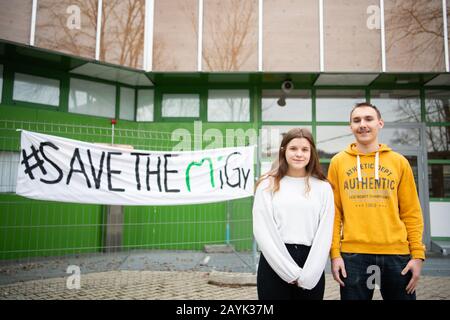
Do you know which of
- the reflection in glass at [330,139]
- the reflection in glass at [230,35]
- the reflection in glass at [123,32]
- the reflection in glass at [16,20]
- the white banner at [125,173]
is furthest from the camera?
the reflection in glass at [330,139]

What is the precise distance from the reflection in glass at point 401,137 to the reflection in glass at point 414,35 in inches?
67.3

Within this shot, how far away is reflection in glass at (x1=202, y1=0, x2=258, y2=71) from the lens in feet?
25.2

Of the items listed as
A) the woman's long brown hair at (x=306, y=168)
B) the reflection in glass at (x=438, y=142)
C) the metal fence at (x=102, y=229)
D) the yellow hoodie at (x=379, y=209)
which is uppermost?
the reflection in glass at (x=438, y=142)

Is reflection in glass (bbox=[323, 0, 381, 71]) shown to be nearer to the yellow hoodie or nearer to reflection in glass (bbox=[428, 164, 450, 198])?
reflection in glass (bbox=[428, 164, 450, 198])

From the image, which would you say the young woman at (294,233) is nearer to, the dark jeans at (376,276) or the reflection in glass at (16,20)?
the dark jeans at (376,276)

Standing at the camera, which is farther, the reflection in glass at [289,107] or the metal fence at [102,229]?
the reflection in glass at [289,107]

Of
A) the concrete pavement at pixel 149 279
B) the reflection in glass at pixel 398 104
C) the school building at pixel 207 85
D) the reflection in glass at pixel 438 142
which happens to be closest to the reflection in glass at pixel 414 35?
the school building at pixel 207 85

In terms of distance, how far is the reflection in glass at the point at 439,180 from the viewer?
27.6 feet

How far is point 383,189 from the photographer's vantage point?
2.51 metres

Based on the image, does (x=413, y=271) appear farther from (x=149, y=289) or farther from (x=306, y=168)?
(x=149, y=289)

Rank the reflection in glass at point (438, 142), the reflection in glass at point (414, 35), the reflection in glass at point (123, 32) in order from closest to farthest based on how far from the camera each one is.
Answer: the reflection in glass at point (123, 32) < the reflection in glass at point (414, 35) < the reflection in glass at point (438, 142)

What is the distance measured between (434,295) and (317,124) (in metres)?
4.94

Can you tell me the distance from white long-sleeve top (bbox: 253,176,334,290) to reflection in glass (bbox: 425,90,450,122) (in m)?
7.95

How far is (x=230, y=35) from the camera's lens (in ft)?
25.2
